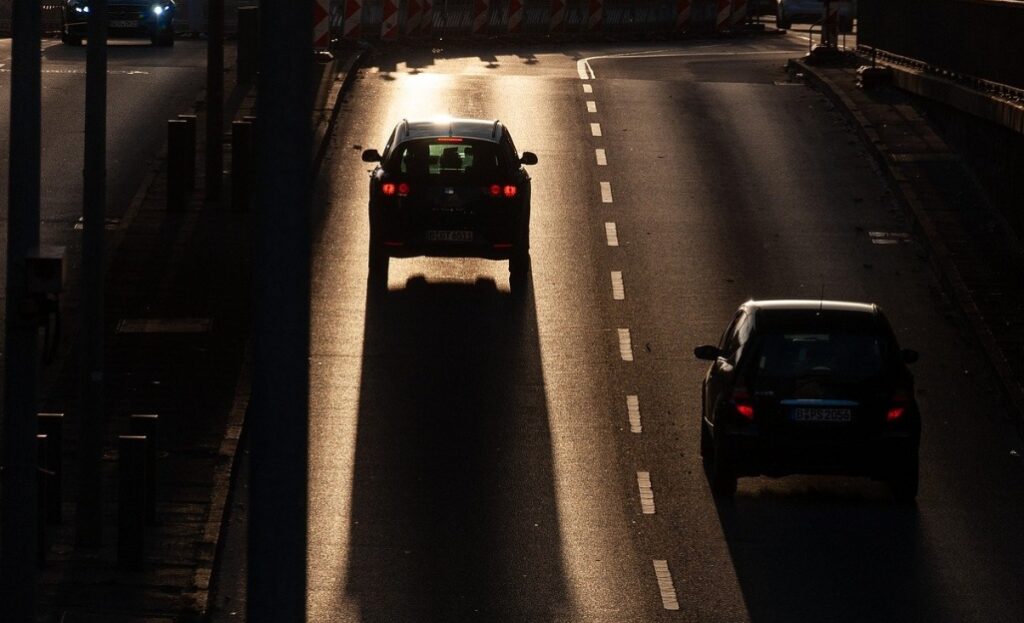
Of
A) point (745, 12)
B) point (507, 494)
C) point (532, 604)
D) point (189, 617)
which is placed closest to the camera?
point (189, 617)

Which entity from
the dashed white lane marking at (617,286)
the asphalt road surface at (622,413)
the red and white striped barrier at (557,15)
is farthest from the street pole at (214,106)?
the red and white striped barrier at (557,15)

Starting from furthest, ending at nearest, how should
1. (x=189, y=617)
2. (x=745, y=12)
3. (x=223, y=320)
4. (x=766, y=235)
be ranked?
1. (x=745, y=12)
2. (x=766, y=235)
3. (x=223, y=320)
4. (x=189, y=617)

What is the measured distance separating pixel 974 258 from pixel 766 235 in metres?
2.89

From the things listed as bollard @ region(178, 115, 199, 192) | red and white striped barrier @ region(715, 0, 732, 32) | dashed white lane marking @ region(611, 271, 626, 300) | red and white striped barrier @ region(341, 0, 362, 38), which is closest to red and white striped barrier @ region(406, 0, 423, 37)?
red and white striped barrier @ region(341, 0, 362, 38)

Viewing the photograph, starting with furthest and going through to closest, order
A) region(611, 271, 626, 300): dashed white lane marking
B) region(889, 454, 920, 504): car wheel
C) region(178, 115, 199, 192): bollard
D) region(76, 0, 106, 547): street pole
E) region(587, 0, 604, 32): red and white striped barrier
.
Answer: region(587, 0, 604, 32): red and white striped barrier < region(178, 115, 199, 192): bollard < region(611, 271, 626, 300): dashed white lane marking < region(889, 454, 920, 504): car wheel < region(76, 0, 106, 547): street pole

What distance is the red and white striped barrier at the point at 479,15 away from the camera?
4916 centimetres

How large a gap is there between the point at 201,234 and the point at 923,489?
11752 millimetres

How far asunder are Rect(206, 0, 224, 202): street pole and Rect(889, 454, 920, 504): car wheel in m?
13.7

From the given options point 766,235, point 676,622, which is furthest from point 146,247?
point 676,622

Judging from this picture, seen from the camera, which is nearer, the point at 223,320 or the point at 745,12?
the point at 223,320

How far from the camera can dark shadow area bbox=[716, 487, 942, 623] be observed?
13336 millimetres

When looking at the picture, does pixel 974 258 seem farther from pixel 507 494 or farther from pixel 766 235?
pixel 507 494

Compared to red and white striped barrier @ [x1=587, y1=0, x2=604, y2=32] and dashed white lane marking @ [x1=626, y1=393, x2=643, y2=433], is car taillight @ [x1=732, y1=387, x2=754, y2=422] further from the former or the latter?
red and white striped barrier @ [x1=587, y1=0, x2=604, y2=32]

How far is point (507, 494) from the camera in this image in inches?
634
